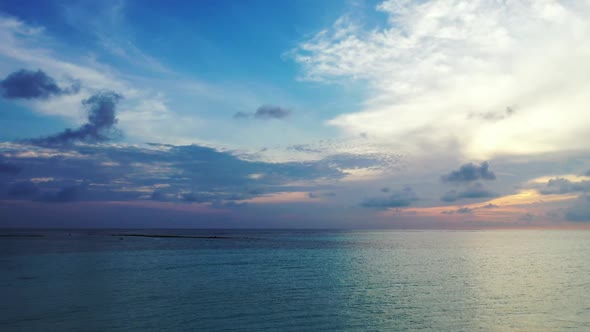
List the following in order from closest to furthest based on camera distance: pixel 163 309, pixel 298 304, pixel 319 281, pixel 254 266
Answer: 1. pixel 163 309
2. pixel 298 304
3. pixel 319 281
4. pixel 254 266

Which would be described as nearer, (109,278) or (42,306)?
(42,306)

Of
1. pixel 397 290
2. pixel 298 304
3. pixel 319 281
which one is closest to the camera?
pixel 298 304

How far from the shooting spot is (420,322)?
97.2ft

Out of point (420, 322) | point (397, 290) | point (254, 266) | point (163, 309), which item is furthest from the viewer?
point (254, 266)

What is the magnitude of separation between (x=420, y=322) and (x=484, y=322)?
4660 mm

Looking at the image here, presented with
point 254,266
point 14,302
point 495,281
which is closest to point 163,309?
point 14,302

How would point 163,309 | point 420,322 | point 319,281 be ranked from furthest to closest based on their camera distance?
1. point 319,281
2. point 163,309
3. point 420,322

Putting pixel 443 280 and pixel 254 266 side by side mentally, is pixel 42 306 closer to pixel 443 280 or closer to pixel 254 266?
pixel 254 266

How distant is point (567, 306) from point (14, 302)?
1839 inches

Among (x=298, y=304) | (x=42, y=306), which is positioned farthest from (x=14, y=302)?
(x=298, y=304)

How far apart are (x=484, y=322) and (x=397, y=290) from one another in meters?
12.8

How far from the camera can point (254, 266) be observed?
6325 cm

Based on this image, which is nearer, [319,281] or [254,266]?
[319,281]

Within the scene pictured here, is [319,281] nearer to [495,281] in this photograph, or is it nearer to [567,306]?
[495,281]
